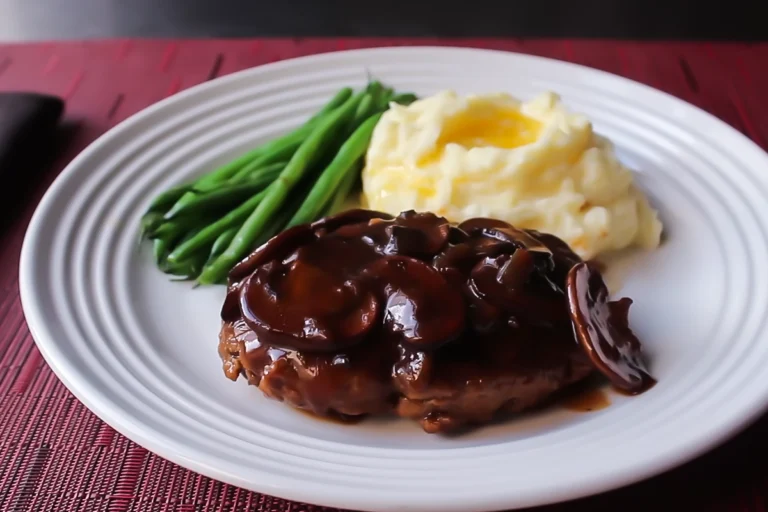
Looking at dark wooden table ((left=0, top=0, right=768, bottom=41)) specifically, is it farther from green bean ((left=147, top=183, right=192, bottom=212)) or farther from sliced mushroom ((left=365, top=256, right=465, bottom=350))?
sliced mushroom ((left=365, top=256, right=465, bottom=350))

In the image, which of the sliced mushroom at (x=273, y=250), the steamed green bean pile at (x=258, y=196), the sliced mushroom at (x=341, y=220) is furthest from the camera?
the steamed green bean pile at (x=258, y=196)

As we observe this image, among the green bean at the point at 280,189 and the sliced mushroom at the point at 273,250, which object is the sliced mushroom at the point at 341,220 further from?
the green bean at the point at 280,189

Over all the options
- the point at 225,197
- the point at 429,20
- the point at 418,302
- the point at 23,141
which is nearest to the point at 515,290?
the point at 418,302

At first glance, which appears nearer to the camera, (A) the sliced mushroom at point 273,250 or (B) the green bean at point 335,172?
(A) the sliced mushroom at point 273,250

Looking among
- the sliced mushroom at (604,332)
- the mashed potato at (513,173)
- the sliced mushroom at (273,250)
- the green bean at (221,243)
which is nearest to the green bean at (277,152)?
the green bean at (221,243)

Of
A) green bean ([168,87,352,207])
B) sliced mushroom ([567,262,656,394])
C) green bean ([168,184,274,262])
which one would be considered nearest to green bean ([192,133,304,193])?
green bean ([168,87,352,207])

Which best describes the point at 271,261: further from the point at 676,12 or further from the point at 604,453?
the point at 676,12

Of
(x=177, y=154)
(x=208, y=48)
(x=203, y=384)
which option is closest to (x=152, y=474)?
(x=203, y=384)
